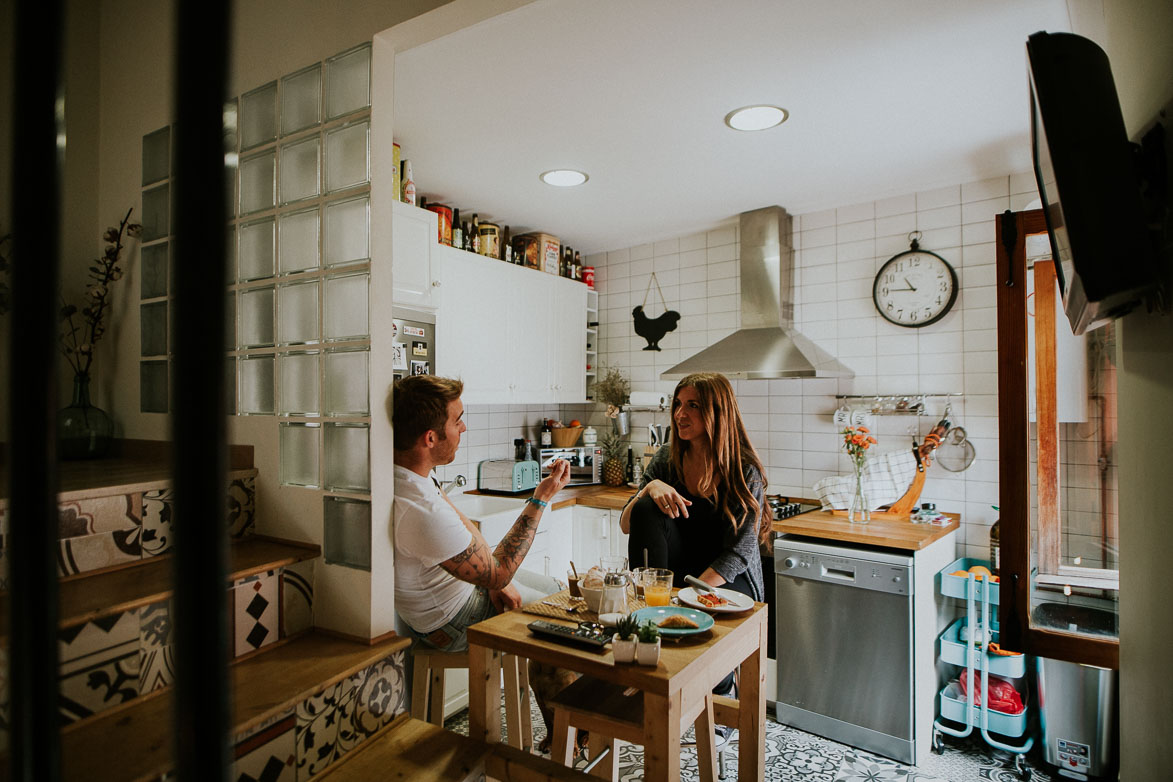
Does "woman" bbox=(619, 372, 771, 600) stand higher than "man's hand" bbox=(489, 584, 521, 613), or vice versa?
"woman" bbox=(619, 372, 771, 600)

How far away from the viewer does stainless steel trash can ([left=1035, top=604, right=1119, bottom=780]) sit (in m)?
2.29

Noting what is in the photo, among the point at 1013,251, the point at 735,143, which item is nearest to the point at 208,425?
the point at 1013,251

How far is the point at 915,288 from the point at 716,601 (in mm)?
2271

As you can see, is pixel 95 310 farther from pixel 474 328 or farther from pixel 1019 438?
pixel 1019 438

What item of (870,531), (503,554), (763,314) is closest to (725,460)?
(870,531)

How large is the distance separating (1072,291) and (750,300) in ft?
8.72

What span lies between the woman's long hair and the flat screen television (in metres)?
1.70

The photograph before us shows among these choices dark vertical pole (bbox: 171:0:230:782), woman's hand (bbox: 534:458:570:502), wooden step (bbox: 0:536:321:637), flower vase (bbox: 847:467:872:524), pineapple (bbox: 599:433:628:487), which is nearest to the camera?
dark vertical pole (bbox: 171:0:230:782)

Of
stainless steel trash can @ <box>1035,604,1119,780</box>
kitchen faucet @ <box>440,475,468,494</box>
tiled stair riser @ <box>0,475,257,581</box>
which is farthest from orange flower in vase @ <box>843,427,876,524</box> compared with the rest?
tiled stair riser @ <box>0,475,257,581</box>

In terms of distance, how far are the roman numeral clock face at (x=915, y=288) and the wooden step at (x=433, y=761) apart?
277cm

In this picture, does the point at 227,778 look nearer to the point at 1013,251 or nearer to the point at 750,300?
the point at 1013,251

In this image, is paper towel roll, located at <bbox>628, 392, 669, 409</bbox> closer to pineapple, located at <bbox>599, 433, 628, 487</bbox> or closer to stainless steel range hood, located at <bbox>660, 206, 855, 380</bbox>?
stainless steel range hood, located at <bbox>660, 206, 855, 380</bbox>

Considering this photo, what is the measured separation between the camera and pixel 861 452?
293cm

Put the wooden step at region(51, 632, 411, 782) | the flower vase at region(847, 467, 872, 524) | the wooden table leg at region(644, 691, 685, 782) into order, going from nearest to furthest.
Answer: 1. the wooden step at region(51, 632, 411, 782)
2. the wooden table leg at region(644, 691, 685, 782)
3. the flower vase at region(847, 467, 872, 524)
